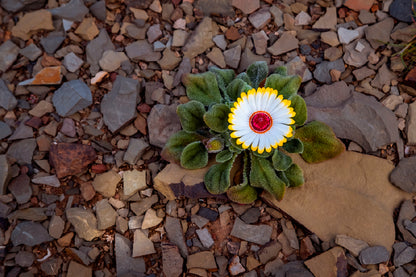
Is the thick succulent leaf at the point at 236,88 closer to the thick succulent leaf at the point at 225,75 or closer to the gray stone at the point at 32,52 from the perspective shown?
the thick succulent leaf at the point at 225,75

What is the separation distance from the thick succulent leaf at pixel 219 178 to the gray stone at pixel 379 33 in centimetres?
187

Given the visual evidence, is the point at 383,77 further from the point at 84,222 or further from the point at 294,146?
the point at 84,222

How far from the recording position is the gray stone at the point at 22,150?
4082 mm

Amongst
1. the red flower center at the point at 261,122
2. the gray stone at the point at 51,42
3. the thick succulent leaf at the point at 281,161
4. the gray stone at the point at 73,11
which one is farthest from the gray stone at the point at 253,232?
the gray stone at the point at 73,11

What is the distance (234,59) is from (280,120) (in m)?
1.20

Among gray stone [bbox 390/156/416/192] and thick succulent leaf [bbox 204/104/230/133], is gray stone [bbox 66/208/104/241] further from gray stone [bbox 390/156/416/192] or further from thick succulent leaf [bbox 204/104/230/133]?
gray stone [bbox 390/156/416/192]

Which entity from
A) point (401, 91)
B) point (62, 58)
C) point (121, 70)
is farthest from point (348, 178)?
point (62, 58)

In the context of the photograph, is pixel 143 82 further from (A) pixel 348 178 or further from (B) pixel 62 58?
(A) pixel 348 178

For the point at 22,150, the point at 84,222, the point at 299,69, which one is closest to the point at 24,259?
the point at 84,222

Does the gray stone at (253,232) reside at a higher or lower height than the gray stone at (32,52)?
lower

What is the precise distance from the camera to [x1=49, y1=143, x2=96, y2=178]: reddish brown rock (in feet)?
13.0

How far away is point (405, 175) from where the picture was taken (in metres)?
3.66

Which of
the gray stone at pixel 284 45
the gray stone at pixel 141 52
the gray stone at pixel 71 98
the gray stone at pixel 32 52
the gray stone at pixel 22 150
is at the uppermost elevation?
the gray stone at pixel 284 45

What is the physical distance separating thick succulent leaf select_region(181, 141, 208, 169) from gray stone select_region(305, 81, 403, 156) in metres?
1.03
